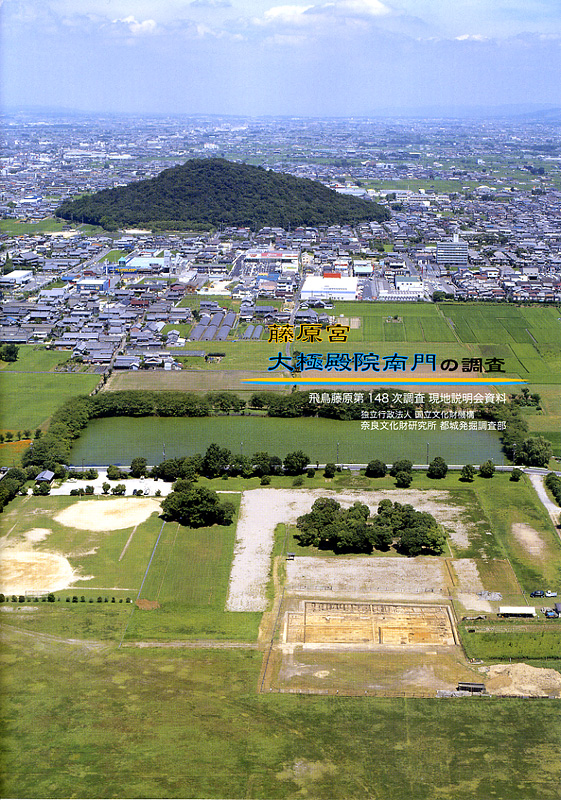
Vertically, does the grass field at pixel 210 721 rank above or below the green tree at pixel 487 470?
below

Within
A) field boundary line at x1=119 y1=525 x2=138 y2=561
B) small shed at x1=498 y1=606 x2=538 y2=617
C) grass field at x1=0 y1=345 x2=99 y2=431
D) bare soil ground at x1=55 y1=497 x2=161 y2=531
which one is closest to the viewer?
small shed at x1=498 y1=606 x2=538 y2=617

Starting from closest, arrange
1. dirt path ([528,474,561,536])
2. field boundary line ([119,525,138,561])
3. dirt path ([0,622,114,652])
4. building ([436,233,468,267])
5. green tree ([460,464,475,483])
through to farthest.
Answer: dirt path ([0,622,114,652]), field boundary line ([119,525,138,561]), dirt path ([528,474,561,536]), green tree ([460,464,475,483]), building ([436,233,468,267])

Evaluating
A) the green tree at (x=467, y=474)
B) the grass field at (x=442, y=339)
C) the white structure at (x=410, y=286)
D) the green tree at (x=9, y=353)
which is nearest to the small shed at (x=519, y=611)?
the green tree at (x=467, y=474)

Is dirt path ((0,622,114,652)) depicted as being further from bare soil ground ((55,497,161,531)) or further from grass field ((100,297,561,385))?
grass field ((100,297,561,385))

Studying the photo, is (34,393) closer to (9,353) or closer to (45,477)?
(9,353)

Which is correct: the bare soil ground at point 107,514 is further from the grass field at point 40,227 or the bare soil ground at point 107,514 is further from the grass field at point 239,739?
the grass field at point 40,227

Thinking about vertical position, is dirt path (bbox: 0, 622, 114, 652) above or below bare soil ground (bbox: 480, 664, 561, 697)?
below

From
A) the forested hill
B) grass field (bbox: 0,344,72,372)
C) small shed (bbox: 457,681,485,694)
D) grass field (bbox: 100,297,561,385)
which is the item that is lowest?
small shed (bbox: 457,681,485,694)

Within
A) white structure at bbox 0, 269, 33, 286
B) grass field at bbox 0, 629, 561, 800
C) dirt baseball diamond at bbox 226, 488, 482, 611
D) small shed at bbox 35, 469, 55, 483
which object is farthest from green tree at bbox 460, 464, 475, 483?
white structure at bbox 0, 269, 33, 286
